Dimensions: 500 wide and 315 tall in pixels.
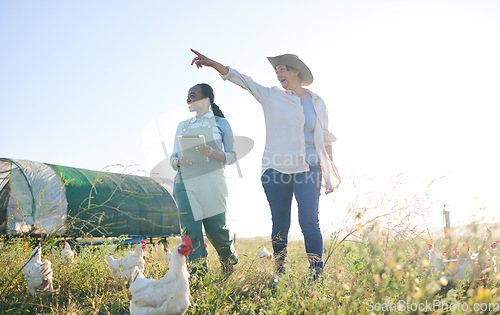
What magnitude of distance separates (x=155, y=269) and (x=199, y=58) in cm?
203

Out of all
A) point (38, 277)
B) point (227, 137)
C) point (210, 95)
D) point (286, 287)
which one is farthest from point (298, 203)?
point (38, 277)

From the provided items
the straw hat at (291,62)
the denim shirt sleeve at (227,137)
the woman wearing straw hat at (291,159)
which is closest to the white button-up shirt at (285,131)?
the woman wearing straw hat at (291,159)

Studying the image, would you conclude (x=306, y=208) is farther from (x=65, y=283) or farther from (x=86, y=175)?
(x=86, y=175)

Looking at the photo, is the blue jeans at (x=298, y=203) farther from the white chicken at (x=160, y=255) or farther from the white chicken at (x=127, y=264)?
the white chicken at (x=160, y=255)

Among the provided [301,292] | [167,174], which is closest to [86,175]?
[167,174]

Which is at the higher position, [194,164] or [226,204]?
[194,164]

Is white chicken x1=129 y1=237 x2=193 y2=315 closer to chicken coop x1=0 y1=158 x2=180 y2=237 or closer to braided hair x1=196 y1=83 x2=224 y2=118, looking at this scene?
braided hair x1=196 y1=83 x2=224 y2=118

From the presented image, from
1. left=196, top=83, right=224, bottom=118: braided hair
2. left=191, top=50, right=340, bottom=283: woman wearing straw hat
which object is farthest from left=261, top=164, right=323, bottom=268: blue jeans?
left=196, top=83, right=224, bottom=118: braided hair

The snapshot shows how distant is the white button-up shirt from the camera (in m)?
3.36

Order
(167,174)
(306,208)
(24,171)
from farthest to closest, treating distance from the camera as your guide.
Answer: (24,171) → (167,174) → (306,208)

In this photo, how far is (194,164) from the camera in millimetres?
3725

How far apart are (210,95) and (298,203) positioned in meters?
1.55

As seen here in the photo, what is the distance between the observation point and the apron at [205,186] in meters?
3.66

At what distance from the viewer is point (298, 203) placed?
332cm
